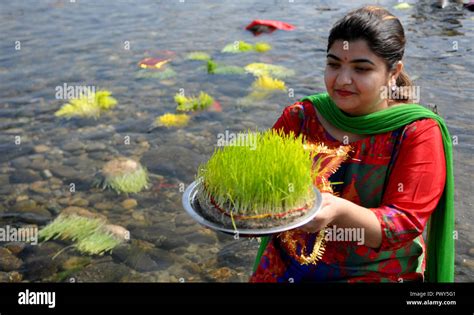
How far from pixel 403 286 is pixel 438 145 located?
3.34ft

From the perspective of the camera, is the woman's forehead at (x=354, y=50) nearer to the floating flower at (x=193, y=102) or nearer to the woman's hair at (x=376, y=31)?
the woman's hair at (x=376, y=31)

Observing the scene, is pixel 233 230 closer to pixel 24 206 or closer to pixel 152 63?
pixel 24 206

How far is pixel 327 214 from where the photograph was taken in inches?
116

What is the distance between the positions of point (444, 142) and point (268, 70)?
8.64 metres

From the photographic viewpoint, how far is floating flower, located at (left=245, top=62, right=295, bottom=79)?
11.7 metres

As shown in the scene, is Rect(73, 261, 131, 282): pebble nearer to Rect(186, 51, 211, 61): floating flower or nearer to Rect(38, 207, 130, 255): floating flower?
Rect(38, 207, 130, 255): floating flower

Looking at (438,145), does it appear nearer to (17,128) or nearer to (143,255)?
(143,255)

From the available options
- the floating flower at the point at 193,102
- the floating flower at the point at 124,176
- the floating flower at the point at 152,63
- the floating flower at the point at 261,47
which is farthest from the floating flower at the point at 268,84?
the floating flower at the point at 124,176

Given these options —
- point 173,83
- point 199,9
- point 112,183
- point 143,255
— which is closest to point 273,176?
point 143,255

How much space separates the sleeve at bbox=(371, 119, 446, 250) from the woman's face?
0.34 meters

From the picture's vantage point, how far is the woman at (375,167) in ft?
10.6

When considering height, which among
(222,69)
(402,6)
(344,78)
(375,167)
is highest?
(344,78)

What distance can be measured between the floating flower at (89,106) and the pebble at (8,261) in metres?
4.16

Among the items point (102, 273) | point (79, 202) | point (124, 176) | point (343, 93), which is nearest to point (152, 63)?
point (124, 176)
